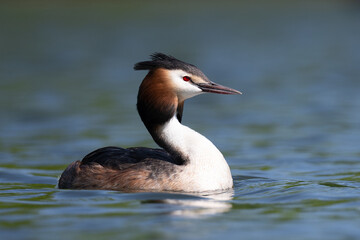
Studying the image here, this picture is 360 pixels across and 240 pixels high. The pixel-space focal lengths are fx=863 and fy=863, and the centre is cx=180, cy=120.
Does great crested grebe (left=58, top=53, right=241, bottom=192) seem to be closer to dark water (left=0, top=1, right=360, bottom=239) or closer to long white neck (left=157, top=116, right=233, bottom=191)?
long white neck (left=157, top=116, right=233, bottom=191)

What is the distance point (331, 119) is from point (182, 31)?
31418 mm

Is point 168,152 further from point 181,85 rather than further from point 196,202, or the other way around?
point 196,202

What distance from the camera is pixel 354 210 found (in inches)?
339

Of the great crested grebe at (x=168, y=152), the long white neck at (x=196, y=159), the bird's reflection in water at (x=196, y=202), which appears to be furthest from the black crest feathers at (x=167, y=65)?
the bird's reflection in water at (x=196, y=202)

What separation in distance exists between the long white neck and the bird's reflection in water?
0.15 m

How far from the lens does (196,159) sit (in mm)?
9867

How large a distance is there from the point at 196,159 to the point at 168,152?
46 cm

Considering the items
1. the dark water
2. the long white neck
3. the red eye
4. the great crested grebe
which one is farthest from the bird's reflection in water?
the red eye

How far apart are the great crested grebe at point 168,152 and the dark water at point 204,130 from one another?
0.98 feet

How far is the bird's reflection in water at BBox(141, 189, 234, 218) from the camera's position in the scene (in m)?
8.53

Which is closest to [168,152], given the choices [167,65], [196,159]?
[196,159]

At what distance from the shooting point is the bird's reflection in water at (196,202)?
8.53 metres

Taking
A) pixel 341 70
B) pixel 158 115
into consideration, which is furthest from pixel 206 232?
pixel 341 70

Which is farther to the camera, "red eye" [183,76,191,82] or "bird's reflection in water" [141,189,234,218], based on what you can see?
"red eye" [183,76,191,82]
